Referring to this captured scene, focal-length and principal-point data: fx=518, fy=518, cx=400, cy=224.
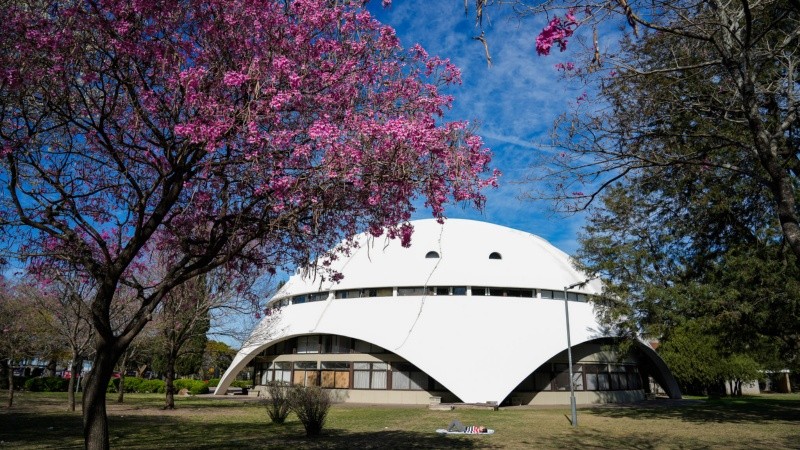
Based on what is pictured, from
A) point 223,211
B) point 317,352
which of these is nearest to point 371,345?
point 317,352

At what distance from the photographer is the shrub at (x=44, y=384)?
45469 mm

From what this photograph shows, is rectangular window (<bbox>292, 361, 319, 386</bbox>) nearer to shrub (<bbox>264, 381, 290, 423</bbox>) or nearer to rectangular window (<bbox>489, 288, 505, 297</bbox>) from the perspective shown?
rectangular window (<bbox>489, 288, 505, 297</bbox>)

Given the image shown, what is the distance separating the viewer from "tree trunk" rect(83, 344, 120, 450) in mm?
8625

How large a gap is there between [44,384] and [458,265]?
38832 mm

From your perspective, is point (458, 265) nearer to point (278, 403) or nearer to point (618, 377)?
point (618, 377)

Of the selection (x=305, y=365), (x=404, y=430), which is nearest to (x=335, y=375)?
(x=305, y=365)

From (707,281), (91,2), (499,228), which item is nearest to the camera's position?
(91,2)

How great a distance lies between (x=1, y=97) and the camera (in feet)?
26.8

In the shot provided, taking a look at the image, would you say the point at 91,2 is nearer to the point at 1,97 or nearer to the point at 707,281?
Result: the point at 1,97

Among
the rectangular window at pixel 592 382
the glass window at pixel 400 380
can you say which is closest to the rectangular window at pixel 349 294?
the glass window at pixel 400 380

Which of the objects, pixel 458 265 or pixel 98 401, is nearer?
pixel 98 401

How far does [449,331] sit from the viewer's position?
3189cm

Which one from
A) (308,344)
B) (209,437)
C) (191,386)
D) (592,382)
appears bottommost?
(191,386)

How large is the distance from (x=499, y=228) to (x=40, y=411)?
31529 millimetres
